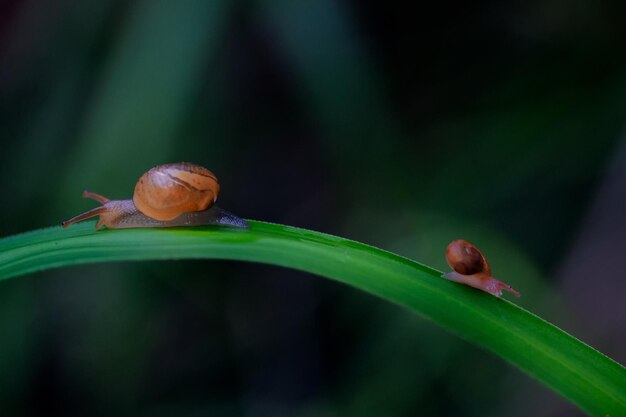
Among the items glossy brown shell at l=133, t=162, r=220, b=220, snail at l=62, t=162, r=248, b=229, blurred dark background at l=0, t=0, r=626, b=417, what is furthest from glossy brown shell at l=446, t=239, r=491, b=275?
blurred dark background at l=0, t=0, r=626, b=417

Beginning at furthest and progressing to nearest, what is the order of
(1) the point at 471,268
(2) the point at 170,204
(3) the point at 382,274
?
(2) the point at 170,204 < (1) the point at 471,268 < (3) the point at 382,274

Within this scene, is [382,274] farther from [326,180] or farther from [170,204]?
[326,180]

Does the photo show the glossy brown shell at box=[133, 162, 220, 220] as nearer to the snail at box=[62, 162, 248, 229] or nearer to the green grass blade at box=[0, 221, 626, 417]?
the snail at box=[62, 162, 248, 229]

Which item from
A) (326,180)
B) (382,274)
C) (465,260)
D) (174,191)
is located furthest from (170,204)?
(326,180)

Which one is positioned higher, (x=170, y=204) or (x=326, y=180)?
(x=170, y=204)

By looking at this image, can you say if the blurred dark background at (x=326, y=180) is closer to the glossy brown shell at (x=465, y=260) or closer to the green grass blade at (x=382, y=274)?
the glossy brown shell at (x=465, y=260)

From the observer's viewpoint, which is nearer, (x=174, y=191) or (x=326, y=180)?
(x=174, y=191)

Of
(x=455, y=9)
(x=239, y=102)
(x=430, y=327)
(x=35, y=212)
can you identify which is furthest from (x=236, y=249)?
(x=455, y=9)
